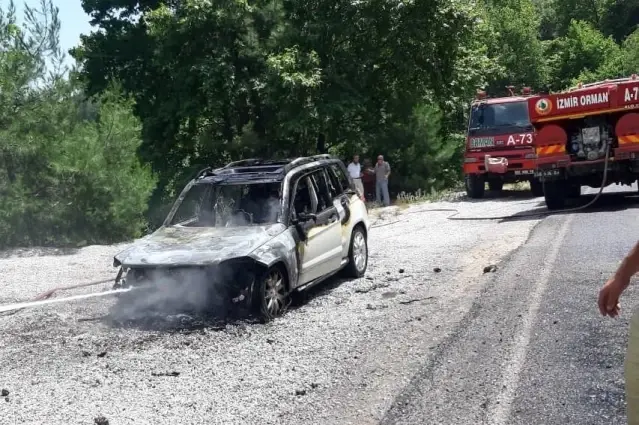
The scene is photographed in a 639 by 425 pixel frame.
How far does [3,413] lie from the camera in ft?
19.2

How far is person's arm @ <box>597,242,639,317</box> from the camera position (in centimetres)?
312

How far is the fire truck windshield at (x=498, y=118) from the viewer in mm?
22477

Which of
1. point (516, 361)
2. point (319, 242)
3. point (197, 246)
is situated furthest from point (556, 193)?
point (516, 361)

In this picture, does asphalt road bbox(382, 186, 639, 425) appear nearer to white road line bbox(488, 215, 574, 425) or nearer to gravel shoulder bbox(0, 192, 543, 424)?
white road line bbox(488, 215, 574, 425)

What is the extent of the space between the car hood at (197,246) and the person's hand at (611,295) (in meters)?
5.33

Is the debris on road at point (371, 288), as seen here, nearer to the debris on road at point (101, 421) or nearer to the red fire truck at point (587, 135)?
the debris on road at point (101, 421)

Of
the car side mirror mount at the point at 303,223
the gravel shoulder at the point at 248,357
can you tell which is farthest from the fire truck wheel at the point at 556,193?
the car side mirror mount at the point at 303,223

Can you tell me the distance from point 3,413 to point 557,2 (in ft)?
233

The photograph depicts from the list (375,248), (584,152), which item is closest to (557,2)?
(584,152)

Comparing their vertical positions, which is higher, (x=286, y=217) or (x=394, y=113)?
(x=394, y=113)

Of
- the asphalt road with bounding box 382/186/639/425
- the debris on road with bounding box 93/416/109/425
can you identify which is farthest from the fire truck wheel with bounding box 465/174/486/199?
the debris on road with bounding box 93/416/109/425

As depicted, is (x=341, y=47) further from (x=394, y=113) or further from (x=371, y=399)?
(x=371, y=399)

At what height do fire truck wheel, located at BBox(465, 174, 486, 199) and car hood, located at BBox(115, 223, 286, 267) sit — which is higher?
car hood, located at BBox(115, 223, 286, 267)

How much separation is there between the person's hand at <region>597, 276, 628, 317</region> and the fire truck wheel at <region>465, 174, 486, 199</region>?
1962cm
